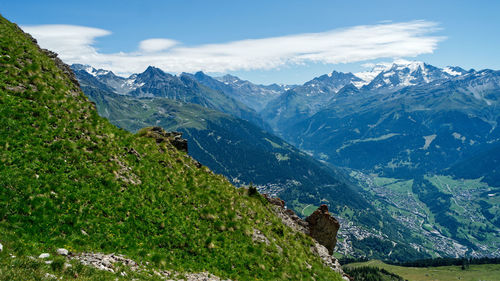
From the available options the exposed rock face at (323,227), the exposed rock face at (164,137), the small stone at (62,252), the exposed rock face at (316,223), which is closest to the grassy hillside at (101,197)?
the small stone at (62,252)

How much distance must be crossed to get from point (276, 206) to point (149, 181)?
25023 millimetres

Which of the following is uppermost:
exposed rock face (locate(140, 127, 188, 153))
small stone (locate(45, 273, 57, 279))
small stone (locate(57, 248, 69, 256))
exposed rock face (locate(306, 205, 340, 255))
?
exposed rock face (locate(140, 127, 188, 153))

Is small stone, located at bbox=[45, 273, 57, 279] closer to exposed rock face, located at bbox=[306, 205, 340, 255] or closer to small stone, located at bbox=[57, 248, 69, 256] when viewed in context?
small stone, located at bbox=[57, 248, 69, 256]

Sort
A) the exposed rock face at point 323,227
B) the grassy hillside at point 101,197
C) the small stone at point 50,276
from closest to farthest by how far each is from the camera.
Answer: the small stone at point 50,276 < the grassy hillside at point 101,197 < the exposed rock face at point 323,227

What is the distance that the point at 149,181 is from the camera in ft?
97.6

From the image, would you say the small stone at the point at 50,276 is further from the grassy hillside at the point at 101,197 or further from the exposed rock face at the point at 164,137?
the exposed rock face at the point at 164,137

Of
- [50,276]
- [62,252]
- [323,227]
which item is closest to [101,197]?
[62,252]

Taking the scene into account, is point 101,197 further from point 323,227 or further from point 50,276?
point 323,227

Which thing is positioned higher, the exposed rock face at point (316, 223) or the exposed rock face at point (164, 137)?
A: the exposed rock face at point (164, 137)

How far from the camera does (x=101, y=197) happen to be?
931 inches

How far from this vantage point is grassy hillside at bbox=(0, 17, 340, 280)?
19.3m

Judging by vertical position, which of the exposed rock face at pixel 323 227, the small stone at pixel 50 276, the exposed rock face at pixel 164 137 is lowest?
the exposed rock face at pixel 323 227

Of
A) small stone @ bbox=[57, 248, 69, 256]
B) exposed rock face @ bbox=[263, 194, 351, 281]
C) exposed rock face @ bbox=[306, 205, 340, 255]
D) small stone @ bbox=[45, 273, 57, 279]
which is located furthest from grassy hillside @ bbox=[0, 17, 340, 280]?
exposed rock face @ bbox=[306, 205, 340, 255]

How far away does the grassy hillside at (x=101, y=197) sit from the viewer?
63.5 ft
